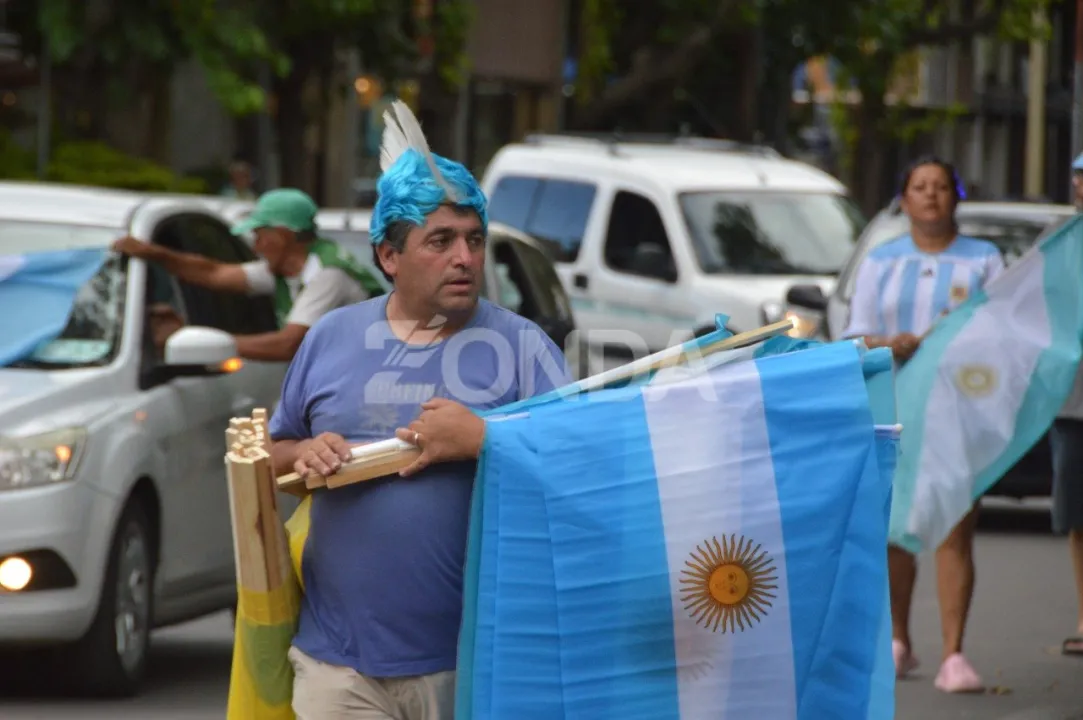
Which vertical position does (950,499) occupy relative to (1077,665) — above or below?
above

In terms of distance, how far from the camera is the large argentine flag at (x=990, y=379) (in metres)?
8.59

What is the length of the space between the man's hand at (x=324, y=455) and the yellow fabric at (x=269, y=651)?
7.9 inches

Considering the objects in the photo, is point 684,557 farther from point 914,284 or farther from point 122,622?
point 914,284

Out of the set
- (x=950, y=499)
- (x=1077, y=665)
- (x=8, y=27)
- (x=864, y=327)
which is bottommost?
(x=1077, y=665)

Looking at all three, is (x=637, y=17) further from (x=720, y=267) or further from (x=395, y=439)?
(x=395, y=439)

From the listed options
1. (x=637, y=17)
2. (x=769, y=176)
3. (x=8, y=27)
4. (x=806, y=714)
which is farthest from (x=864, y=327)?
(x=637, y=17)

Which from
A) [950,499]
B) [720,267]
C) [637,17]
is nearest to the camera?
[950,499]

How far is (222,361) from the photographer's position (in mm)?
8570

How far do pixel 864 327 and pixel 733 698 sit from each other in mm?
4643

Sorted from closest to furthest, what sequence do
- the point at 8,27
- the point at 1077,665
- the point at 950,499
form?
1. the point at 950,499
2. the point at 1077,665
3. the point at 8,27

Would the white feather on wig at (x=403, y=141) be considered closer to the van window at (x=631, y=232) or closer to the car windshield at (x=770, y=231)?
the car windshield at (x=770, y=231)

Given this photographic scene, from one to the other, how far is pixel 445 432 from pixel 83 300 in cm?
451

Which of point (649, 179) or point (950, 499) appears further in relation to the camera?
point (649, 179)

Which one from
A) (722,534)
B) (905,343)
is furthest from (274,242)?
(722,534)
